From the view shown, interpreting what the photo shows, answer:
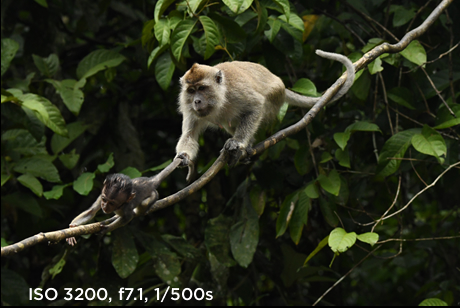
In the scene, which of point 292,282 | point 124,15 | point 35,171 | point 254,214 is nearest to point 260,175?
point 254,214

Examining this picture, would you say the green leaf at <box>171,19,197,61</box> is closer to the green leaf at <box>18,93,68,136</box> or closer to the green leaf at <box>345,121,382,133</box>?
the green leaf at <box>18,93,68,136</box>

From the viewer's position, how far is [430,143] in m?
4.16

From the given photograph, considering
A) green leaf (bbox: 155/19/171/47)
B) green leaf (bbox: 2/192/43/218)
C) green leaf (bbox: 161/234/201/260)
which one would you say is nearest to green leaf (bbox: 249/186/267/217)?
green leaf (bbox: 161/234/201/260)

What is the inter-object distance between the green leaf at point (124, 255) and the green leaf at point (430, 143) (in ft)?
8.93

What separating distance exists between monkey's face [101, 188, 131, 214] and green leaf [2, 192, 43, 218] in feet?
8.16

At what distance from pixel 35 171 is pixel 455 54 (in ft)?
14.2

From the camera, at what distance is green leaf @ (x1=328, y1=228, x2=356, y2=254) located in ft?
11.4

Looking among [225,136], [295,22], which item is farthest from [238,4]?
[225,136]

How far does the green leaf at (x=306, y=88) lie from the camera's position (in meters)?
4.41

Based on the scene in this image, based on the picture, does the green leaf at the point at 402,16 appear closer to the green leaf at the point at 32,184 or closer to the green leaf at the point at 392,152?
the green leaf at the point at 392,152

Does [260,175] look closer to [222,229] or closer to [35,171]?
[222,229]

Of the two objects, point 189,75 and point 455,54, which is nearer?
point 189,75

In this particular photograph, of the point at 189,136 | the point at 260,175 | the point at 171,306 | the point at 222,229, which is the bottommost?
the point at 171,306

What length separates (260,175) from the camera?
5074 millimetres
